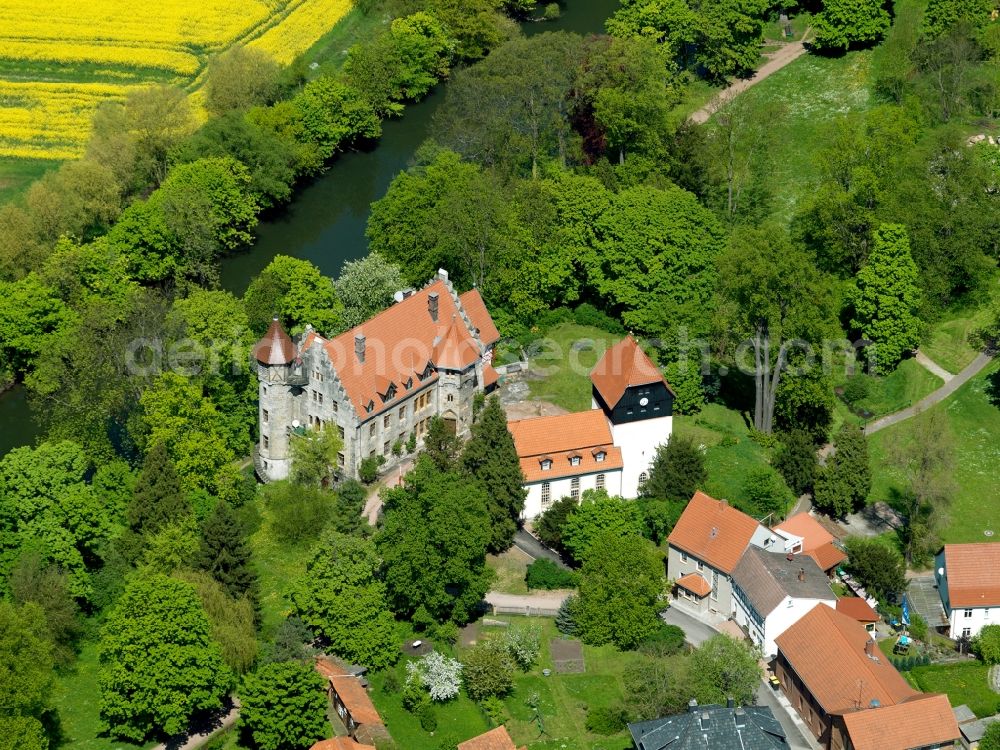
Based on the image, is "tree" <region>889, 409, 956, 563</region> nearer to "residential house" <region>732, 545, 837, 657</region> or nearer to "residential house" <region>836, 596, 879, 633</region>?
"residential house" <region>836, 596, 879, 633</region>

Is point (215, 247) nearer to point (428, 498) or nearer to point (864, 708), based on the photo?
point (428, 498)

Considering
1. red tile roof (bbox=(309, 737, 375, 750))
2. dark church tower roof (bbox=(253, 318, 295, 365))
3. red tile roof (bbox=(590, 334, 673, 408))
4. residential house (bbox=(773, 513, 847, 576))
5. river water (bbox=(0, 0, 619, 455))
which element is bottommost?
river water (bbox=(0, 0, 619, 455))

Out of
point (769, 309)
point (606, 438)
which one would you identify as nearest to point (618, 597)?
point (606, 438)

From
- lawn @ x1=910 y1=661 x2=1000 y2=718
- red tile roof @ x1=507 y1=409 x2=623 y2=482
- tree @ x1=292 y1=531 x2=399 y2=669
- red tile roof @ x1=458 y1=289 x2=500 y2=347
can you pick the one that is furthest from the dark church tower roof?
lawn @ x1=910 y1=661 x2=1000 y2=718

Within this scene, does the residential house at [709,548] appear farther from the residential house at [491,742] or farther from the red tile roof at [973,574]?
the residential house at [491,742]

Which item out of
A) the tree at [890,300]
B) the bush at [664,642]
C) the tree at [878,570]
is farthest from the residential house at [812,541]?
the tree at [890,300]
